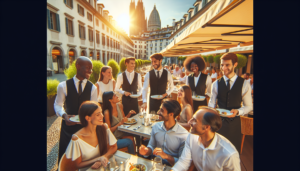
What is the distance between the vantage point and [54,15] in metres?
12.4

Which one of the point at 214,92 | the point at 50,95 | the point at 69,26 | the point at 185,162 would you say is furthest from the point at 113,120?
the point at 69,26

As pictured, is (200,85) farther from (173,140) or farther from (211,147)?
(211,147)

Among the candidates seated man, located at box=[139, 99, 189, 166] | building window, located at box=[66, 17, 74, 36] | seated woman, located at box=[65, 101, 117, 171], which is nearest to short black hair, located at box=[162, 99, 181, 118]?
seated man, located at box=[139, 99, 189, 166]

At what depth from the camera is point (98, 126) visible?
176cm

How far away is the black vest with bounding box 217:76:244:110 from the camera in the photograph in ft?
7.42

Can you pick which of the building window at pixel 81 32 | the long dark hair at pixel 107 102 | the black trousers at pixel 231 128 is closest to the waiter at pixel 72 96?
the long dark hair at pixel 107 102

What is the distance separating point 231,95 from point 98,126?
217cm

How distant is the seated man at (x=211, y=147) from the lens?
1.30 metres

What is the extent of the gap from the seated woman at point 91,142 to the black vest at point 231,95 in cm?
196

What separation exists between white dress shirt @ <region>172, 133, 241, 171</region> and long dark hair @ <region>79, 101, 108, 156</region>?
92 cm

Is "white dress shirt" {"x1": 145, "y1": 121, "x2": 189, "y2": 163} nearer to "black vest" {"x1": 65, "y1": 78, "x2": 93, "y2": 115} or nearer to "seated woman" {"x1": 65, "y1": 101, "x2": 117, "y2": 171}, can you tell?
"seated woman" {"x1": 65, "y1": 101, "x2": 117, "y2": 171}
